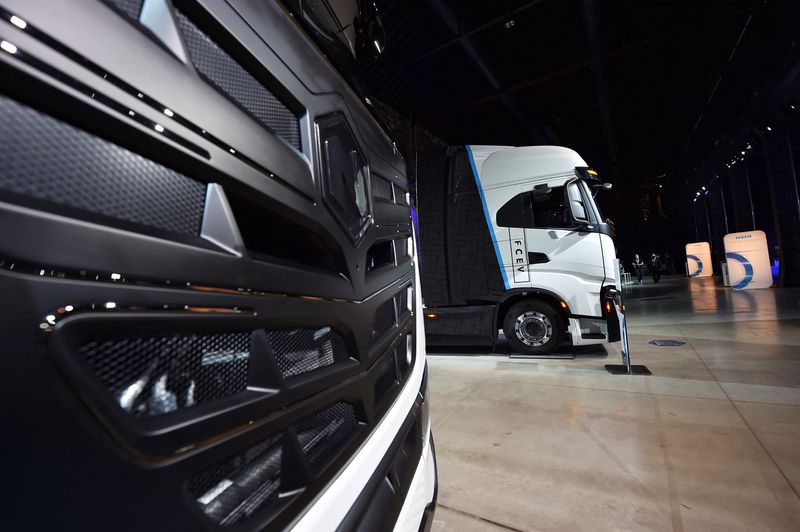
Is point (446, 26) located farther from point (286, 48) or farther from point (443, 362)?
point (286, 48)

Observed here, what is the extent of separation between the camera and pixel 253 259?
22.8 inches

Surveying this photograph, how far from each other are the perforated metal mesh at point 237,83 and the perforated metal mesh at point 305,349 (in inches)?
15.5

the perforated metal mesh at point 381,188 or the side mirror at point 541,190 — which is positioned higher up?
the side mirror at point 541,190

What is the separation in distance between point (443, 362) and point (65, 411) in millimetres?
4606

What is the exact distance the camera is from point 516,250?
4.55 meters

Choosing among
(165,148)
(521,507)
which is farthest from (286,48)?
(521,507)

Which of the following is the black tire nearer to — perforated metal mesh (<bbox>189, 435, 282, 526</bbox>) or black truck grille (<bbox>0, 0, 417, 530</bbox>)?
black truck grille (<bbox>0, 0, 417, 530</bbox>)

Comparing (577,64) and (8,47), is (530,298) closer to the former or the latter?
(8,47)

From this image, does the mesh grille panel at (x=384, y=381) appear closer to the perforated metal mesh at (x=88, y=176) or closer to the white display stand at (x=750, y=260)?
the perforated metal mesh at (x=88, y=176)

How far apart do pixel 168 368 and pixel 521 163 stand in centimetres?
478

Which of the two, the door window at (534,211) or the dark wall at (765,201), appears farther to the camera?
the dark wall at (765,201)

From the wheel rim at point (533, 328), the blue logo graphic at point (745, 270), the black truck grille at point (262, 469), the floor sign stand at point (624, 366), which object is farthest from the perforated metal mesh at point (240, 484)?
the blue logo graphic at point (745, 270)

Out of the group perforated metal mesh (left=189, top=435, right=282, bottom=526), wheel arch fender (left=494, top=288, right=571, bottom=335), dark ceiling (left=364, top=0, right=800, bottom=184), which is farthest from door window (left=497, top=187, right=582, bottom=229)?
perforated metal mesh (left=189, top=435, right=282, bottom=526)

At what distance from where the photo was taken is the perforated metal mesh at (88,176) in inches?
13.7
